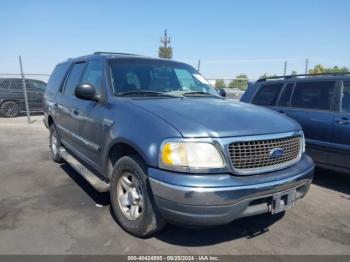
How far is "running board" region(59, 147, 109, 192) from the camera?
407 centimetres

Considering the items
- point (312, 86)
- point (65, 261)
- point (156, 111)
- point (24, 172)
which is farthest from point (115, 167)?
point (312, 86)

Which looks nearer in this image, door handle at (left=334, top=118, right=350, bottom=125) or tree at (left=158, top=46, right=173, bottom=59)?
door handle at (left=334, top=118, right=350, bottom=125)

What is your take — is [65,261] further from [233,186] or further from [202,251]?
[233,186]

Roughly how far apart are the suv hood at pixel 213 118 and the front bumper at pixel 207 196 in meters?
0.40

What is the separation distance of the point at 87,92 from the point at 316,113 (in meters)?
3.58

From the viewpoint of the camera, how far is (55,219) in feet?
13.3

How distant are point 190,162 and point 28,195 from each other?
119 inches

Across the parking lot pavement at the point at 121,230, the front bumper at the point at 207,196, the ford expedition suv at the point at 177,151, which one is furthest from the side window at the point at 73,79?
the front bumper at the point at 207,196

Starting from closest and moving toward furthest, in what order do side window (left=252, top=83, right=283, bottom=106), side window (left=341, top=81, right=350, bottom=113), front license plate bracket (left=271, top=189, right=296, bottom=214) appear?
front license plate bracket (left=271, top=189, right=296, bottom=214), side window (left=341, top=81, right=350, bottom=113), side window (left=252, top=83, right=283, bottom=106)

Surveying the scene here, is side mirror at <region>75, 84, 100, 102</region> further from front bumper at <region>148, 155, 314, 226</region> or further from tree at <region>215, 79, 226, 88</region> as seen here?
tree at <region>215, 79, 226, 88</region>

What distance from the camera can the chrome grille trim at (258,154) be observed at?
305 centimetres

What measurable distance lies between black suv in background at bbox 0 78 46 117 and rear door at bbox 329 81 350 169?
1325cm

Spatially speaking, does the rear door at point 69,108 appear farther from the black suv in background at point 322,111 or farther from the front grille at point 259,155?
the black suv in background at point 322,111

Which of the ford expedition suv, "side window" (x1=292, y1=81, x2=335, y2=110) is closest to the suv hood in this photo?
the ford expedition suv
